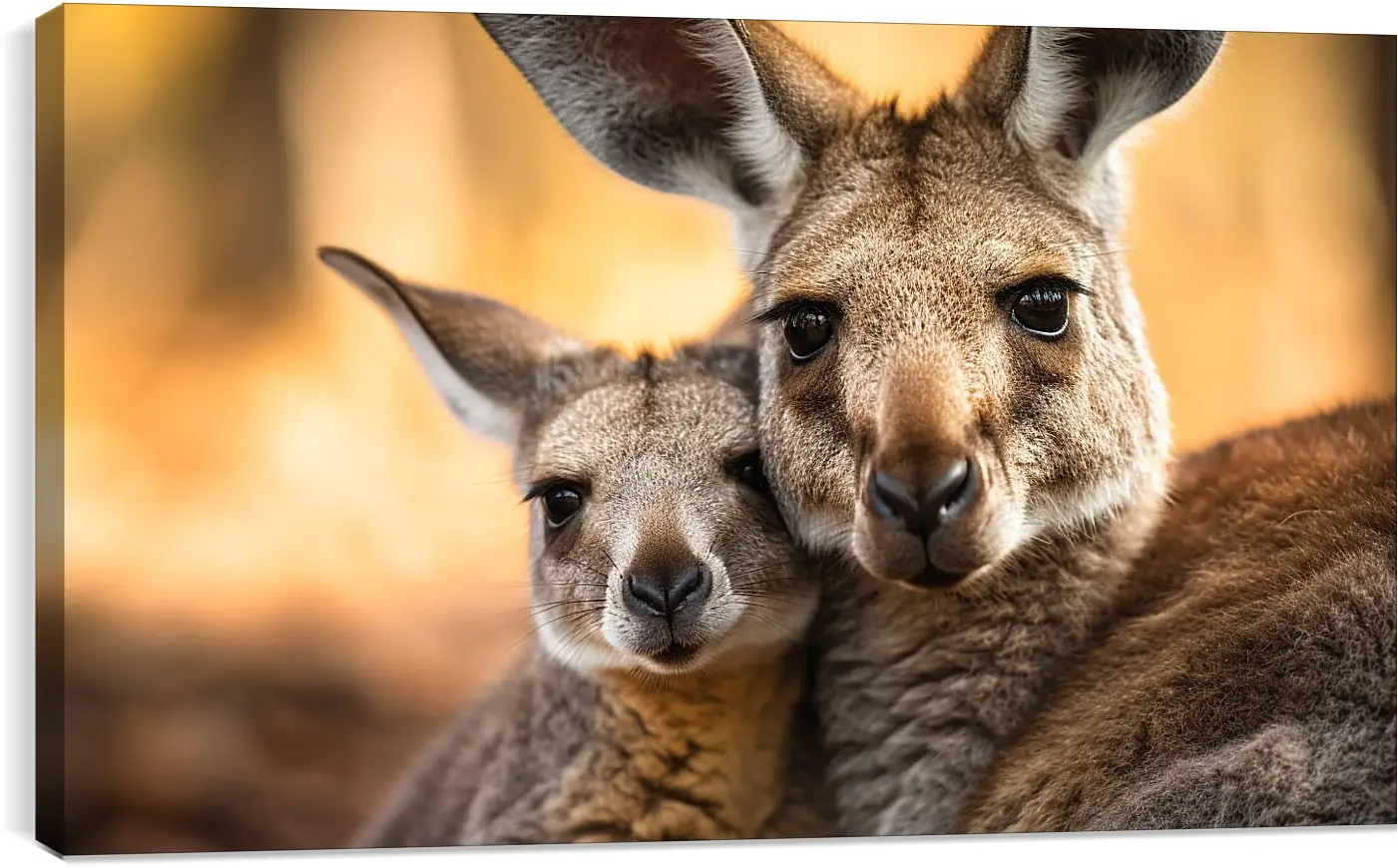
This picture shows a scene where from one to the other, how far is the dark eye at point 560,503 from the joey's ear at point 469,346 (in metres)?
0.29

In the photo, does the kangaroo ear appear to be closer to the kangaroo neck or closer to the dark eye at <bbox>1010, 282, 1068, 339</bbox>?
the dark eye at <bbox>1010, 282, 1068, 339</bbox>

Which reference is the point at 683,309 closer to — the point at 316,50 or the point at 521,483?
the point at 521,483

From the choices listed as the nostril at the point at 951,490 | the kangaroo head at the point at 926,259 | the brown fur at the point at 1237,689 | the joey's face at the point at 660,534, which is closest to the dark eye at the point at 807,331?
the kangaroo head at the point at 926,259

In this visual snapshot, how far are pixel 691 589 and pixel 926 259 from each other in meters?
0.83

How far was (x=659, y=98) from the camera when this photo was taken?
359 cm

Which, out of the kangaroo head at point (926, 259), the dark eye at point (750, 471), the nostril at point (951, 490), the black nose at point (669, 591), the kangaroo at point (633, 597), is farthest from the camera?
the dark eye at point (750, 471)

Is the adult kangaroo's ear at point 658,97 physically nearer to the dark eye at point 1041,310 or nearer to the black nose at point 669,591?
the dark eye at point 1041,310

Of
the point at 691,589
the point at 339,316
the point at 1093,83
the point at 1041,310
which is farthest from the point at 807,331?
the point at 339,316

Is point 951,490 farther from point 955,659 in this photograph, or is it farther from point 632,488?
point 632,488

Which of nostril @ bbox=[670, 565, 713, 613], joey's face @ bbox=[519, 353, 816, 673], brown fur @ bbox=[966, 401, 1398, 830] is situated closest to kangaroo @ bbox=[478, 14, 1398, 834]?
brown fur @ bbox=[966, 401, 1398, 830]

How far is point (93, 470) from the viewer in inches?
140

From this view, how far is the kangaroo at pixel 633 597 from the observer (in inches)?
129

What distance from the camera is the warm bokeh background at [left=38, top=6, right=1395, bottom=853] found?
11.7 ft

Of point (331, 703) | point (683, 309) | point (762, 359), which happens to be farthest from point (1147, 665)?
point (331, 703)
